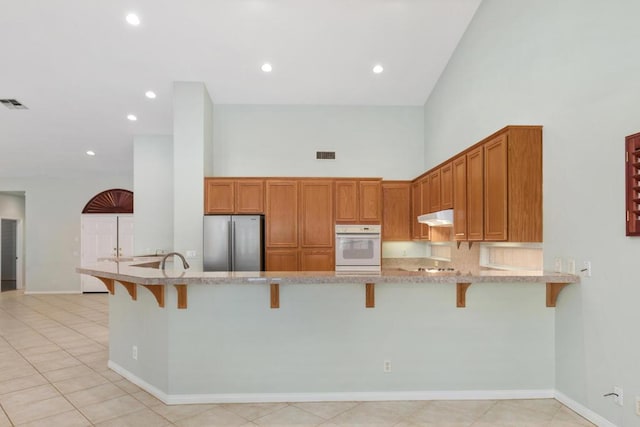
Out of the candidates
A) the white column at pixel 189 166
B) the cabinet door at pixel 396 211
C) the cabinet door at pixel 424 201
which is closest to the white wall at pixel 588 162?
the cabinet door at pixel 424 201

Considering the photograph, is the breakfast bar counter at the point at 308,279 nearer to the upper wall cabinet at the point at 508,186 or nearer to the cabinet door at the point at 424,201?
the upper wall cabinet at the point at 508,186

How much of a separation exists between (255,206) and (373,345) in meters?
3.43

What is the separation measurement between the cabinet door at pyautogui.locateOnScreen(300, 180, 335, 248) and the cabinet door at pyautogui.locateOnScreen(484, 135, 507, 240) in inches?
111

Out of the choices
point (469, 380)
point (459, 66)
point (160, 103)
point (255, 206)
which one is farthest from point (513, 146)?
point (160, 103)

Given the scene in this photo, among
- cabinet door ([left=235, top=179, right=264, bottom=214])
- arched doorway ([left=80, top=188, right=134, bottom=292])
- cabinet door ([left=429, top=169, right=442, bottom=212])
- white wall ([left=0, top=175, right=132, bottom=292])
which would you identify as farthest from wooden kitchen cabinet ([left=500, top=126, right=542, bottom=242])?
white wall ([left=0, top=175, right=132, bottom=292])

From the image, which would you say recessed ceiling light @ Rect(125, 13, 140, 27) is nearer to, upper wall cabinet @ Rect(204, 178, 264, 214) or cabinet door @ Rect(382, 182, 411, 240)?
upper wall cabinet @ Rect(204, 178, 264, 214)

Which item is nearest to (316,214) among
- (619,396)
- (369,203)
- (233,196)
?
(369,203)

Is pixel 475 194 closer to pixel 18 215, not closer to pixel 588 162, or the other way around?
pixel 588 162

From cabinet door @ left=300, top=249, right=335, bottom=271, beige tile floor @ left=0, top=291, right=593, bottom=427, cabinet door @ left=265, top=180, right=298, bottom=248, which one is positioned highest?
cabinet door @ left=265, top=180, right=298, bottom=248

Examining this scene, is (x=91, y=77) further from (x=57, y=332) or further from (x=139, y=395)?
(x=139, y=395)

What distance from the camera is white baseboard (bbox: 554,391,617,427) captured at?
9.52 feet

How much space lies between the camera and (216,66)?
5.74 meters

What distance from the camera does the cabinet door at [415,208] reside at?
20.8 ft

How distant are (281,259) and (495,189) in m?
3.48
